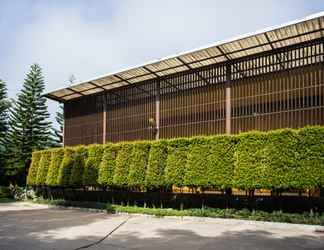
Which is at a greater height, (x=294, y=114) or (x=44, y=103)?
(x=44, y=103)

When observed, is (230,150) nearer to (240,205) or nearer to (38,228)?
(240,205)

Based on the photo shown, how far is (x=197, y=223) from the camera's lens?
13.6 meters

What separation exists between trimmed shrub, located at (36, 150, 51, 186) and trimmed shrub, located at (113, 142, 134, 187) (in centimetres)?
661

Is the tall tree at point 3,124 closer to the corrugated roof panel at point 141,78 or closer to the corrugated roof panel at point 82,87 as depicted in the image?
the corrugated roof panel at point 82,87

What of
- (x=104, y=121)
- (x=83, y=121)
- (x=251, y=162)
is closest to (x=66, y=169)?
(x=104, y=121)

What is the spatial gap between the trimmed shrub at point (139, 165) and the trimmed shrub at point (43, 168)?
763 centimetres

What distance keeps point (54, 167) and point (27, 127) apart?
13.6 metres

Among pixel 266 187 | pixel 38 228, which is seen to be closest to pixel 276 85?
pixel 266 187

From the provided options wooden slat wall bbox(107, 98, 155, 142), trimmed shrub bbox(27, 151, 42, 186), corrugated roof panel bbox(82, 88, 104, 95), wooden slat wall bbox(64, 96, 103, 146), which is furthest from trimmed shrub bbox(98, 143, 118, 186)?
trimmed shrub bbox(27, 151, 42, 186)

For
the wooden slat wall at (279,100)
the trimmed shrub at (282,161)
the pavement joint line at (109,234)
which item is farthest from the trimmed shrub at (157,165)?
the trimmed shrub at (282,161)

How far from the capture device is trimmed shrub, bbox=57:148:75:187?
21469 millimetres

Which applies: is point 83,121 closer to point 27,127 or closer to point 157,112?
point 157,112

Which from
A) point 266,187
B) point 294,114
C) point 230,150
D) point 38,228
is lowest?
point 38,228

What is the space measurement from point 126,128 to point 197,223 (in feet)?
30.3
